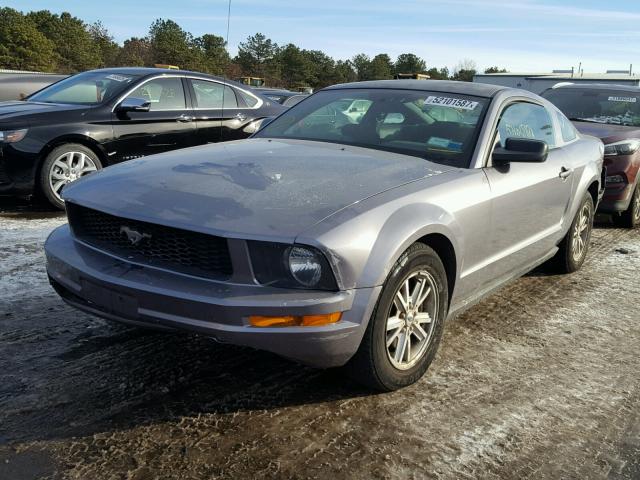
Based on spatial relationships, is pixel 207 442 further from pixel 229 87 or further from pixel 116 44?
pixel 116 44

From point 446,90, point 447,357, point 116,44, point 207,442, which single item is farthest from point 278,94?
point 116,44

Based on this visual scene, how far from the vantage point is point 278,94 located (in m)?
13.8

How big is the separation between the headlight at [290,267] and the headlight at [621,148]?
18.9ft

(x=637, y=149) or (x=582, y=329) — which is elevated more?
(x=637, y=149)

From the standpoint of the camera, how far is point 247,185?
312cm

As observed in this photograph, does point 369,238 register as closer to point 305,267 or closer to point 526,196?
point 305,267

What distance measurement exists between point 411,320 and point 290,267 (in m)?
0.80

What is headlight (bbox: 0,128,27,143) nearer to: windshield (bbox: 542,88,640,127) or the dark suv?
the dark suv

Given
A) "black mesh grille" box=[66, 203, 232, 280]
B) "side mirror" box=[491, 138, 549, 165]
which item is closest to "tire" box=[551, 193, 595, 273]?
"side mirror" box=[491, 138, 549, 165]

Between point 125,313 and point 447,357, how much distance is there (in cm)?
181

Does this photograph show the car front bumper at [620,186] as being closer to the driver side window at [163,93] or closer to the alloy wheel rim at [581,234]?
the alloy wheel rim at [581,234]

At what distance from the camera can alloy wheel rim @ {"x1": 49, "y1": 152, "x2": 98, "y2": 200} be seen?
6.68 m

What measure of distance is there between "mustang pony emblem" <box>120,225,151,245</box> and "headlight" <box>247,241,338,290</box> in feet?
1.87

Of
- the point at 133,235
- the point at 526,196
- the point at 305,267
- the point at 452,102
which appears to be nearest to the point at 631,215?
the point at 526,196
